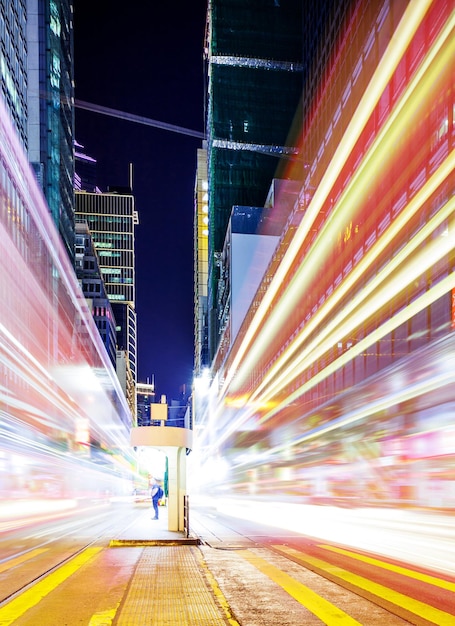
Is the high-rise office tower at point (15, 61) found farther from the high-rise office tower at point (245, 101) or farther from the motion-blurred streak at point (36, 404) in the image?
the motion-blurred streak at point (36, 404)

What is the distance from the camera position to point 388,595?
332 inches

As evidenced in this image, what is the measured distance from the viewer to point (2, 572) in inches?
449

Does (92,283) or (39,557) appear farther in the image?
(92,283)

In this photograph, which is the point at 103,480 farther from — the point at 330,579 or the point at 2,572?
the point at 330,579

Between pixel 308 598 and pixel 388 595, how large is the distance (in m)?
1.10

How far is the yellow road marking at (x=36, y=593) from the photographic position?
24.8 feet

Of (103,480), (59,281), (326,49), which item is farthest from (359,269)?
(59,281)

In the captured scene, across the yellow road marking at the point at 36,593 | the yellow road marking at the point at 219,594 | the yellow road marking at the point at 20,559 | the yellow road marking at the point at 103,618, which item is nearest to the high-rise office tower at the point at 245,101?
the yellow road marking at the point at 20,559

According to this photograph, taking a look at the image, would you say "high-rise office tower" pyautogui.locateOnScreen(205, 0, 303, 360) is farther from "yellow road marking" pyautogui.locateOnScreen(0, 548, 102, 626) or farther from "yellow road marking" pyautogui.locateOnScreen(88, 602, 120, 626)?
"yellow road marking" pyautogui.locateOnScreen(88, 602, 120, 626)

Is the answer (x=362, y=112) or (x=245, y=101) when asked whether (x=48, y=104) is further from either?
(x=362, y=112)

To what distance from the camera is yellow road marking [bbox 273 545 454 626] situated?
7.10 metres

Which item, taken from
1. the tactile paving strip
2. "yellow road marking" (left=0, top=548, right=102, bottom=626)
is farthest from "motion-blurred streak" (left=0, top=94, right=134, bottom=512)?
the tactile paving strip

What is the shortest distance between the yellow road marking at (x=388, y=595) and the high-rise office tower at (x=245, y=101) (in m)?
89.6

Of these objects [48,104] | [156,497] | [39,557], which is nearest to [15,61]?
[48,104]
